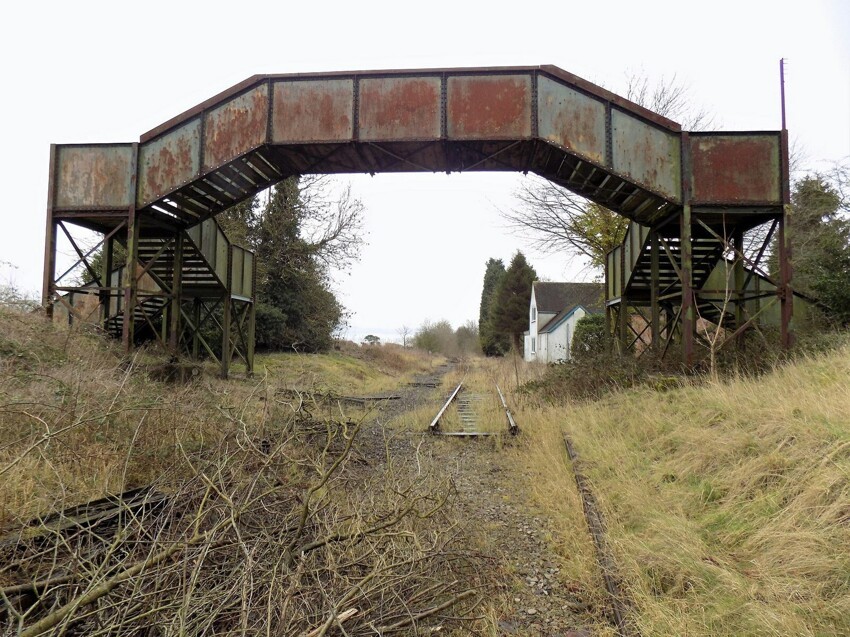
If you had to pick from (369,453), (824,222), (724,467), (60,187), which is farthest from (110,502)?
(824,222)

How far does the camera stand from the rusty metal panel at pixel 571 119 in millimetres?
10352

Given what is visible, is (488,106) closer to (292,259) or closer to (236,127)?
(236,127)

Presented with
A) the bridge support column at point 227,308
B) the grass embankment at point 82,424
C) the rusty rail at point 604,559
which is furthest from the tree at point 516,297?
the rusty rail at point 604,559

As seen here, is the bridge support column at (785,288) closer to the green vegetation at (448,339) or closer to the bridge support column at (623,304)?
the bridge support column at (623,304)

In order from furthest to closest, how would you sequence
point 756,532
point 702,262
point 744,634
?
point 702,262, point 756,532, point 744,634

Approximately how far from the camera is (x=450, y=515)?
14.4ft

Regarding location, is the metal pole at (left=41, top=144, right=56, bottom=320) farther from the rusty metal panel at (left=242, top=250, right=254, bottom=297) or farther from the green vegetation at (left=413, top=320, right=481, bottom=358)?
the green vegetation at (left=413, top=320, right=481, bottom=358)

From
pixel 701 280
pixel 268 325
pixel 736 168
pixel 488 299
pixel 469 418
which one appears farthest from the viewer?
pixel 488 299

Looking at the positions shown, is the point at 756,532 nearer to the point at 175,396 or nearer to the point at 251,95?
the point at 175,396

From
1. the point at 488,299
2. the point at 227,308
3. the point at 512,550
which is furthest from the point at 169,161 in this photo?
the point at 488,299

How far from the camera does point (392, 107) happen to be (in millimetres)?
10570

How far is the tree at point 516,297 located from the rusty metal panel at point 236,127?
137ft

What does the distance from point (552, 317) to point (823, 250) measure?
91.1 ft

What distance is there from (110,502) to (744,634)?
4255 mm
